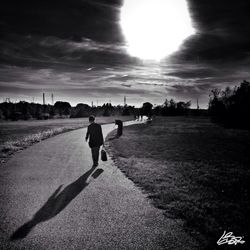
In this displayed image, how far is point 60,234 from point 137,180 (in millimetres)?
3321

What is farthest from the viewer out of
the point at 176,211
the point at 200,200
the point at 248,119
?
the point at 248,119

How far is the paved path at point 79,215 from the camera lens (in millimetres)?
3340

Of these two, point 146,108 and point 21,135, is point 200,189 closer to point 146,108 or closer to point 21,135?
point 21,135

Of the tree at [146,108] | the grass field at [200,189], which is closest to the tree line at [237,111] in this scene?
the tree at [146,108]

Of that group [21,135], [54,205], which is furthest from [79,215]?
[21,135]

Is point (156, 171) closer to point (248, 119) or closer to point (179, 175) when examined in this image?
point (179, 175)

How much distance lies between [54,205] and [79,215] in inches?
Answer: 31.4

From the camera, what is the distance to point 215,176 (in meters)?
7.55

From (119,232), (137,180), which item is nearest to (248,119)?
(137,180)

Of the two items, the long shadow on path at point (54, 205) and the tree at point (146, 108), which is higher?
the tree at point (146, 108)

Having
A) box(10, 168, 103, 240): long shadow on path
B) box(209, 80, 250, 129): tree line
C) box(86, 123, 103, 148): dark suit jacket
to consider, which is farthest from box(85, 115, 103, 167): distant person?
box(209, 80, 250, 129): tree line

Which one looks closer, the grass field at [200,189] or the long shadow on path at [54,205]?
the long shadow on path at [54,205]

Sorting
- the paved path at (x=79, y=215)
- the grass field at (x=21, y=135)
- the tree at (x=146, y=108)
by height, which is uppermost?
the tree at (x=146, y=108)

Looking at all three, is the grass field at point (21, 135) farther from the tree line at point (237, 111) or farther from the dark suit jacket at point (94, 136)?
the tree line at point (237, 111)
